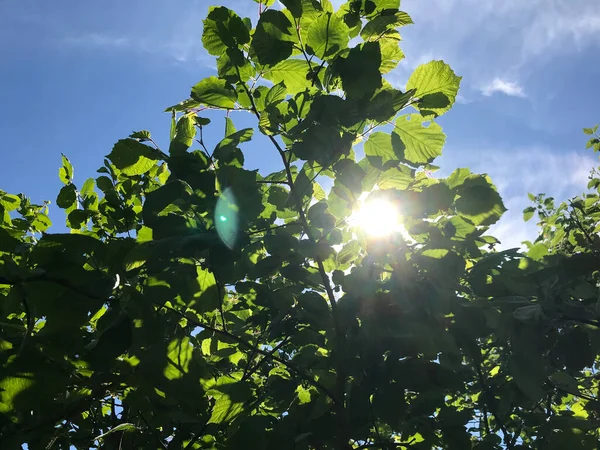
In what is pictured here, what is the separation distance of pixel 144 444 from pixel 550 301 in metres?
2.12

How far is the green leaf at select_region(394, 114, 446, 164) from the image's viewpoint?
74.4 inches

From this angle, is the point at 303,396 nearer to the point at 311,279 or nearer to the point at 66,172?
the point at 311,279

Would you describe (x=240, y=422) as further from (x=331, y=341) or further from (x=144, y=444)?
(x=144, y=444)

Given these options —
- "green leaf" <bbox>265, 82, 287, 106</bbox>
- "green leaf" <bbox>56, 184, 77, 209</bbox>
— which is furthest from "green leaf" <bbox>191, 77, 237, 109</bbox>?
"green leaf" <bbox>56, 184, 77, 209</bbox>

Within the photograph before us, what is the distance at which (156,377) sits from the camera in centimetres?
150

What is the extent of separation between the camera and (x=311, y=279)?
6.17 feet

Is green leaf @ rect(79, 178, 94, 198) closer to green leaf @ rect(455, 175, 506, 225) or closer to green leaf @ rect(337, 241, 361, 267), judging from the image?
green leaf @ rect(337, 241, 361, 267)

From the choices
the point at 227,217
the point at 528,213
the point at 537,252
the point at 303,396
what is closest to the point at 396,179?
the point at 537,252

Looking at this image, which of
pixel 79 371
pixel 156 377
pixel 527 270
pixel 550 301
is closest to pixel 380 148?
pixel 527 270

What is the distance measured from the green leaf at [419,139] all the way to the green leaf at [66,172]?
6.80 ft

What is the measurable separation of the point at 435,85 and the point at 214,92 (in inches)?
38.6

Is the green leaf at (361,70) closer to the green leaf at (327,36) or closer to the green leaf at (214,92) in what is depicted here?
the green leaf at (327,36)

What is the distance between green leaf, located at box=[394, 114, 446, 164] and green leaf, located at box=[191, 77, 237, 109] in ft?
2.57

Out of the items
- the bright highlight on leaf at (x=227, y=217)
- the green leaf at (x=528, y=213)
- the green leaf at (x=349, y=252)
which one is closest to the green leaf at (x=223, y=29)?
the bright highlight on leaf at (x=227, y=217)
